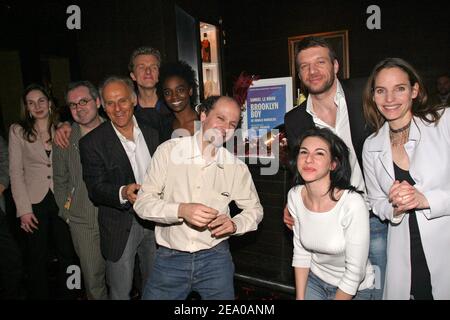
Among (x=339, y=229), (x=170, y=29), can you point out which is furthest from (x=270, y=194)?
(x=170, y=29)

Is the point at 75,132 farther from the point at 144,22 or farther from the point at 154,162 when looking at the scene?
the point at 144,22

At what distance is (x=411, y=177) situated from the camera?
1.92 metres

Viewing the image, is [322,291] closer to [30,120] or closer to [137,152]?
[137,152]

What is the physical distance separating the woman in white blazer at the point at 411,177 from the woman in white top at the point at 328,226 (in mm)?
163

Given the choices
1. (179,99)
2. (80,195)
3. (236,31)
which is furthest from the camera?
(236,31)

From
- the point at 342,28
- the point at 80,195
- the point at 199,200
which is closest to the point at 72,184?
the point at 80,195

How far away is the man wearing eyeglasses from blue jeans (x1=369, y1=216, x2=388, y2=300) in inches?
69.3

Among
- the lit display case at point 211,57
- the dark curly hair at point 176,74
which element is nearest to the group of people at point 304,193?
the dark curly hair at point 176,74

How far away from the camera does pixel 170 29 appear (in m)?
4.43

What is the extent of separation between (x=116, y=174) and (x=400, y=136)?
65.8 inches

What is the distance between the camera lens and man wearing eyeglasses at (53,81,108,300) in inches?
97.0

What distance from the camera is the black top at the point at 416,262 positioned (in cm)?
192

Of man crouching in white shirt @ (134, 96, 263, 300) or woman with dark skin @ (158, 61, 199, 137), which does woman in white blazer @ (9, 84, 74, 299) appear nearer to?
woman with dark skin @ (158, 61, 199, 137)

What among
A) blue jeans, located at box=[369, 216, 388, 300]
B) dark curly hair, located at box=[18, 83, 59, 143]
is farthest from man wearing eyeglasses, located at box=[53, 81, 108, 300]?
blue jeans, located at box=[369, 216, 388, 300]
